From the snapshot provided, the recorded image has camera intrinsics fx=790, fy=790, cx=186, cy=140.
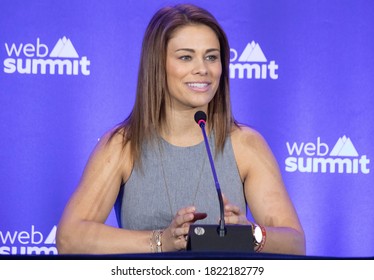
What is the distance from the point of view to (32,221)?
3234 mm

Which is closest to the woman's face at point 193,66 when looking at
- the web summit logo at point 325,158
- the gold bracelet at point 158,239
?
the gold bracelet at point 158,239

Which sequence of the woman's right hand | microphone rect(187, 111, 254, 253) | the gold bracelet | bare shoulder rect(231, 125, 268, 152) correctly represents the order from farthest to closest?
1. bare shoulder rect(231, 125, 268, 152)
2. the gold bracelet
3. the woman's right hand
4. microphone rect(187, 111, 254, 253)

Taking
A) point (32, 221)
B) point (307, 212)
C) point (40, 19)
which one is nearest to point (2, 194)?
point (32, 221)

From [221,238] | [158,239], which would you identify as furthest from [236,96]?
[221,238]

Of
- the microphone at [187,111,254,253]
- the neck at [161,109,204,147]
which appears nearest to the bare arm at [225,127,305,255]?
the neck at [161,109,204,147]

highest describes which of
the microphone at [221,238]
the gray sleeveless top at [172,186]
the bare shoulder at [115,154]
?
the bare shoulder at [115,154]

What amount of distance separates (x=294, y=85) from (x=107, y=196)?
1.12 meters

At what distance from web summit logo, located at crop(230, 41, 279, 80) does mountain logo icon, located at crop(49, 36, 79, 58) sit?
65 centimetres

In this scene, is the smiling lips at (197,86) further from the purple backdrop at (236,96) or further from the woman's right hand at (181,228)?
the purple backdrop at (236,96)

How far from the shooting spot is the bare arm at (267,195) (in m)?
2.35

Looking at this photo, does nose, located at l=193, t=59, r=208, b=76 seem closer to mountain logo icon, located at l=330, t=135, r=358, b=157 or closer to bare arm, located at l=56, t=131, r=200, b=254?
bare arm, located at l=56, t=131, r=200, b=254

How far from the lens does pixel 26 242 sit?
10.6 feet

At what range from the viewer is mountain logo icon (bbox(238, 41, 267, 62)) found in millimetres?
3250

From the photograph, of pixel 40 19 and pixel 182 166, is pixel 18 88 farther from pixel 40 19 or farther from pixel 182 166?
pixel 182 166
